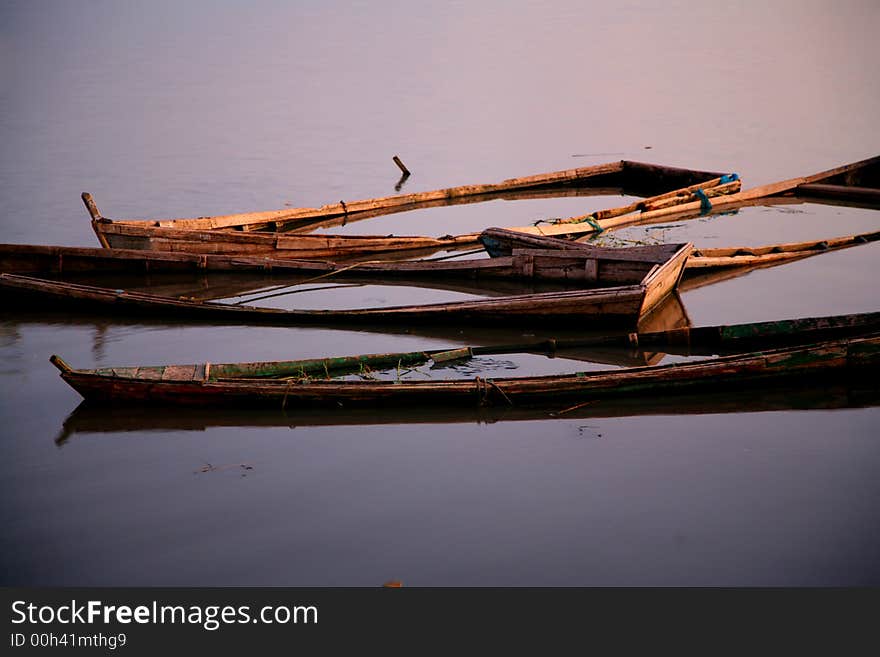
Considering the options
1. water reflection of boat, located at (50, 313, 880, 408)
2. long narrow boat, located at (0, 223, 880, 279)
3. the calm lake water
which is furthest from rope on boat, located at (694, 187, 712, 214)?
water reflection of boat, located at (50, 313, 880, 408)

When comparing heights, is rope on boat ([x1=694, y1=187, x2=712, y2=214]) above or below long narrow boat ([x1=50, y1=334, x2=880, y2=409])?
above

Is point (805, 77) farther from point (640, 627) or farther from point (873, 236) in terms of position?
point (640, 627)

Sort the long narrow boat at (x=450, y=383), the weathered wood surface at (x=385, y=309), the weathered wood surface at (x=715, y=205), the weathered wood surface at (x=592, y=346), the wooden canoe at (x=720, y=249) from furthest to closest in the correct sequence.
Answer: the weathered wood surface at (x=715, y=205) < the wooden canoe at (x=720, y=249) < the weathered wood surface at (x=385, y=309) < the weathered wood surface at (x=592, y=346) < the long narrow boat at (x=450, y=383)

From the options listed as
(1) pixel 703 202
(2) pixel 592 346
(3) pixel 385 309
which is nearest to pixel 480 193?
(1) pixel 703 202

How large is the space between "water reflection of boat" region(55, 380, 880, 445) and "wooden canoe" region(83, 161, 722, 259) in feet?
11.8

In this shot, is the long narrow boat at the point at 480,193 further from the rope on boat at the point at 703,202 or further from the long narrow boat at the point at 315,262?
the rope on boat at the point at 703,202

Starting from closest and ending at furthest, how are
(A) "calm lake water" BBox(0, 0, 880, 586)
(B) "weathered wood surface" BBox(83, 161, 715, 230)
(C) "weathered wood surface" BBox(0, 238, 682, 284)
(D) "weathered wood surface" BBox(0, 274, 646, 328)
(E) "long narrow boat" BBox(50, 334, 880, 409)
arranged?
(A) "calm lake water" BBox(0, 0, 880, 586) → (E) "long narrow boat" BBox(50, 334, 880, 409) → (D) "weathered wood surface" BBox(0, 274, 646, 328) → (C) "weathered wood surface" BBox(0, 238, 682, 284) → (B) "weathered wood surface" BBox(83, 161, 715, 230)

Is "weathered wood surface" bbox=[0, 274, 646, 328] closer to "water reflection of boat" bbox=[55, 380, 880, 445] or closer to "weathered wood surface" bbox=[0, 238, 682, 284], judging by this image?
"weathered wood surface" bbox=[0, 238, 682, 284]

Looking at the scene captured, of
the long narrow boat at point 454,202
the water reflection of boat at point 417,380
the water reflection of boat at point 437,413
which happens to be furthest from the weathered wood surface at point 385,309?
the water reflection of boat at point 437,413

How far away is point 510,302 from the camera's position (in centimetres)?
873

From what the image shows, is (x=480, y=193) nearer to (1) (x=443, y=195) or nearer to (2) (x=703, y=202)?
(1) (x=443, y=195)

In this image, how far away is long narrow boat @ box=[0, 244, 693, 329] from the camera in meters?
8.62

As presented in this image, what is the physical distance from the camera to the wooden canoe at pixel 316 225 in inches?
415

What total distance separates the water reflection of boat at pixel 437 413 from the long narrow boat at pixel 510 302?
5.04 feet
